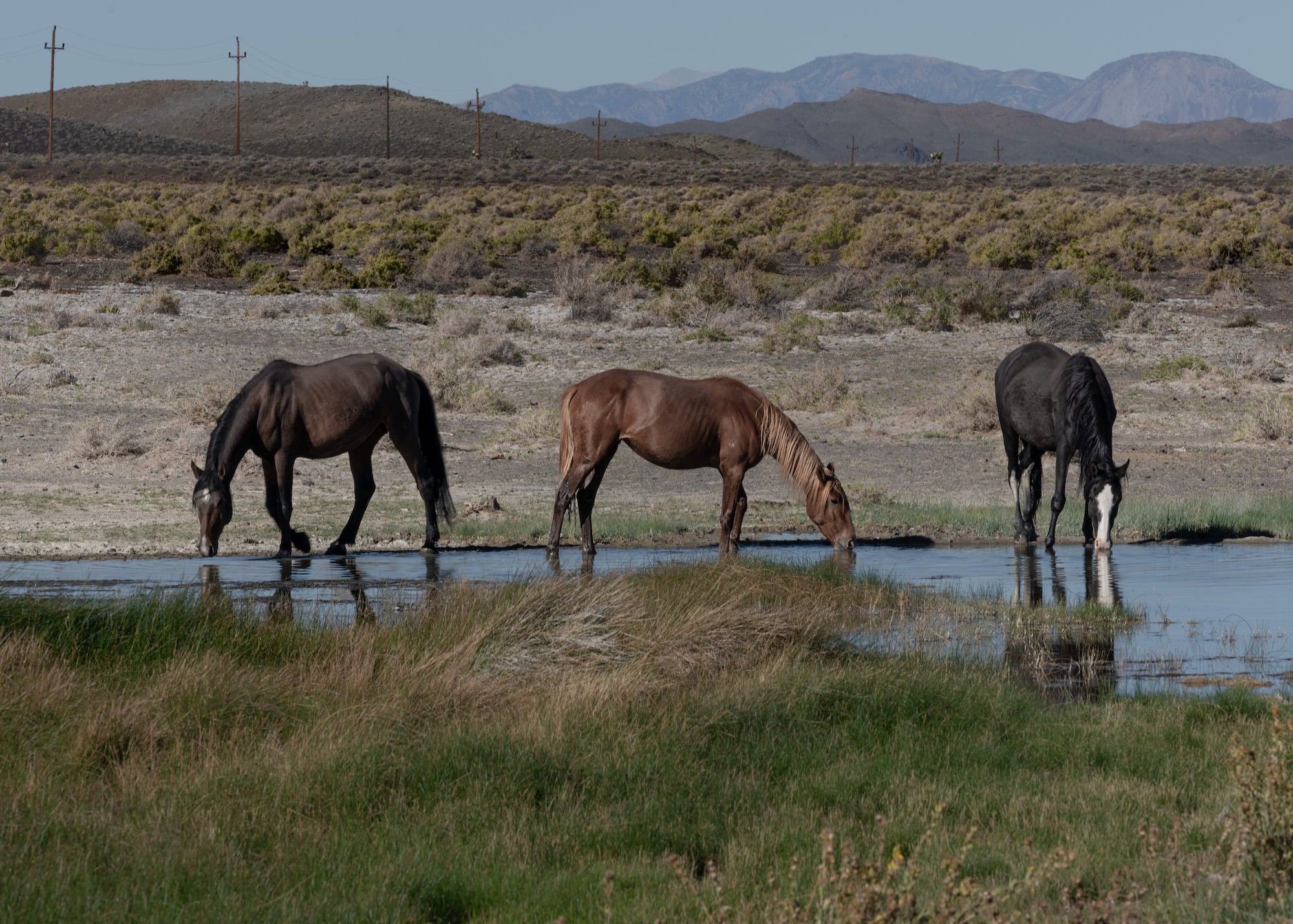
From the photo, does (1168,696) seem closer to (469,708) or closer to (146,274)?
(469,708)

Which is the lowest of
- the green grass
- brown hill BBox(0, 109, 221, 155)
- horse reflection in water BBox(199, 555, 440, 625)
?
horse reflection in water BBox(199, 555, 440, 625)

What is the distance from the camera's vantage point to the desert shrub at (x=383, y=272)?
3391cm

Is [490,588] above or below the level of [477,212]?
below

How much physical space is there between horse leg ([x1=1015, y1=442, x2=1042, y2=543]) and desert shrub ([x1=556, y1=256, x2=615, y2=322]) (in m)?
15.5

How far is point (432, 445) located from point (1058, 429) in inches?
250

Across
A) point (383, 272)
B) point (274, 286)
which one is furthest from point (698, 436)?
point (383, 272)

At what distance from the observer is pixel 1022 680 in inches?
326

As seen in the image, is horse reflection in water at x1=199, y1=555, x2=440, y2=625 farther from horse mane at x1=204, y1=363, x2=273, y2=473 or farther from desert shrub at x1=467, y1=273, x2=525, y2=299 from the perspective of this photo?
desert shrub at x1=467, y1=273, x2=525, y2=299

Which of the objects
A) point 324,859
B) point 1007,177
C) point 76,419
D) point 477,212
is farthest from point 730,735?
point 1007,177

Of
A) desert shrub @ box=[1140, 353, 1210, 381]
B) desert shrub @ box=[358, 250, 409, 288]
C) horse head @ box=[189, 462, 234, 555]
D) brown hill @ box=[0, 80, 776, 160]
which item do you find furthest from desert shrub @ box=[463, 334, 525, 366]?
brown hill @ box=[0, 80, 776, 160]

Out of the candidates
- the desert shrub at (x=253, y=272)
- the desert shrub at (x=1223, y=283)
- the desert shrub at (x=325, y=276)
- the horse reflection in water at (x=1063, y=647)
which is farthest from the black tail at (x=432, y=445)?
the desert shrub at (x=1223, y=283)

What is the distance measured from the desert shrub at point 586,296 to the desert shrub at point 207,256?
9093 mm

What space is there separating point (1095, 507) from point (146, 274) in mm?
27961

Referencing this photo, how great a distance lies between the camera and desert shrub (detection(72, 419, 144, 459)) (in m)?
18.3
